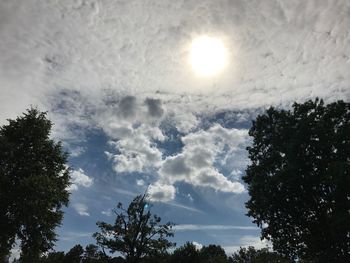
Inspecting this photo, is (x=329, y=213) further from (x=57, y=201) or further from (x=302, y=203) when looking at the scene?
(x=57, y=201)

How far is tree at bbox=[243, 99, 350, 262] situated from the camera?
93.2ft

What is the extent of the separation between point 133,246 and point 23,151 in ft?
85.2

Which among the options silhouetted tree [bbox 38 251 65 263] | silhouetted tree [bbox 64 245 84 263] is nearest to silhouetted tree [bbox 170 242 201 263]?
silhouetted tree [bbox 38 251 65 263]

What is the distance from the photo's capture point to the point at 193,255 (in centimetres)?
6175

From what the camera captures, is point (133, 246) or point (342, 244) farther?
point (133, 246)

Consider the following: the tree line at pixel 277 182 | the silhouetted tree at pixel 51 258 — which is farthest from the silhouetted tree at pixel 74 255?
the tree line at pixel 277 182

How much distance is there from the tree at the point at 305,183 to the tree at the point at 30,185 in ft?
63.2

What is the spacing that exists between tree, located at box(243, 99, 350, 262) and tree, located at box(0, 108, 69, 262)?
758 inches

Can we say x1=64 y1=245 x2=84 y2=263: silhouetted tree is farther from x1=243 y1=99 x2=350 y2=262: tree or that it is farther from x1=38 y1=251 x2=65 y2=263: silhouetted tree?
x1=243 y1=99 x2=350 y2=262: tree

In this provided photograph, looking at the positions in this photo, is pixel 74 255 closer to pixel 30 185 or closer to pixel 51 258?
pixel 51 258

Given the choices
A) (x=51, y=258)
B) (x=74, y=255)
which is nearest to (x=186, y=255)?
(x=51, y=258)

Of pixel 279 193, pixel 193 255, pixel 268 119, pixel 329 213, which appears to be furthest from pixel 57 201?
pixel 193 255

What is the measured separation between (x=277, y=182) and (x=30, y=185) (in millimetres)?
21649

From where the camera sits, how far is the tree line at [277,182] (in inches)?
1049
